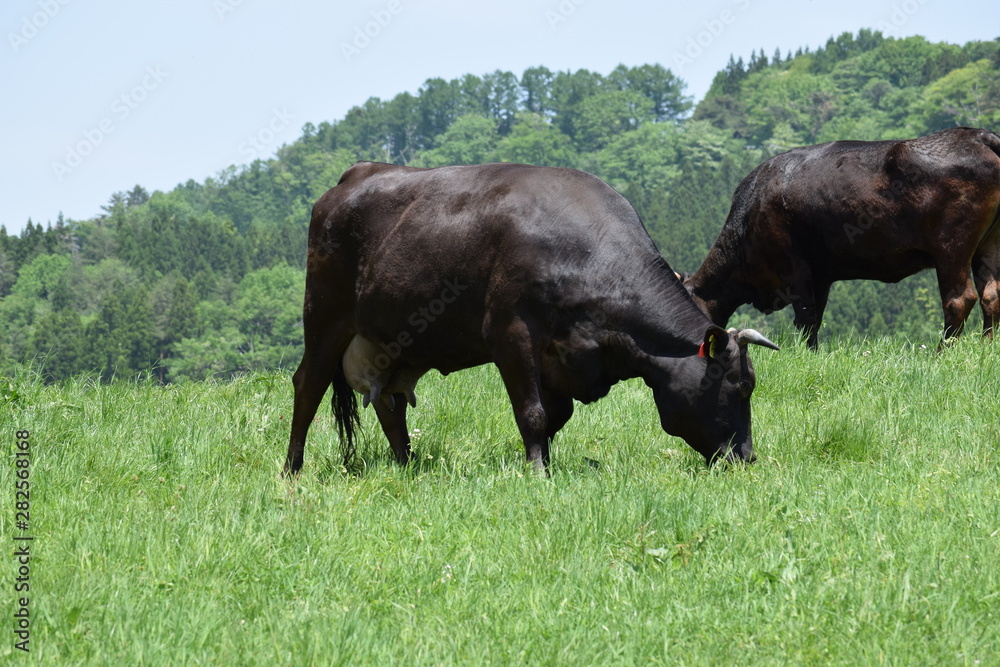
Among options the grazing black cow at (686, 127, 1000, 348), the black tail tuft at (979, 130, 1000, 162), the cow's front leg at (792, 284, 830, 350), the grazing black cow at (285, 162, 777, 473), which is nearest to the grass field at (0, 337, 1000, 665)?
the grazing black cow at (285, 162, 777, 473)

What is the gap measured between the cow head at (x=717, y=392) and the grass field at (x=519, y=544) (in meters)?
0.20

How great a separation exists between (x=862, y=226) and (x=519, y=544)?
628cm

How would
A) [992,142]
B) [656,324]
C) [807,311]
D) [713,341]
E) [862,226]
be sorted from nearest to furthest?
1. [713,341]
2. [656,324]
3. [992,142]
4. [862,226]
5. [807,311]

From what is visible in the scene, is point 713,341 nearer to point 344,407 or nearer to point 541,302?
point 541,302

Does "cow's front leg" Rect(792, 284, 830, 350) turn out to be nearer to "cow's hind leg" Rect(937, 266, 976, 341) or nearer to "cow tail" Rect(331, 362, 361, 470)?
"cow's hind leg" Rect(937, 266, 976, 341)

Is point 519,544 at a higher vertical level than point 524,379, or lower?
lower

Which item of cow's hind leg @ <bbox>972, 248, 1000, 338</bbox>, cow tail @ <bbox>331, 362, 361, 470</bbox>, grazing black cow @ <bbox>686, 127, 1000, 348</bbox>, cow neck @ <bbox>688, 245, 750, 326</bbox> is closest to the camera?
cow tail @ <bbox>331, 362, 361, 470</bbox>

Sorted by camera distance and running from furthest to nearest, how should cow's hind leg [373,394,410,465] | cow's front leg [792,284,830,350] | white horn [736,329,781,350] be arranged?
cow's front leg [792,284,830,350]
cow's hind leg [373,394,410,465]
white horn [736,329,781,350]

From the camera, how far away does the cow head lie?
6055 millimetres

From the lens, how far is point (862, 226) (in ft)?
32.0

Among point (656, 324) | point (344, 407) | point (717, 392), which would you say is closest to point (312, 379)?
point (344, 407)

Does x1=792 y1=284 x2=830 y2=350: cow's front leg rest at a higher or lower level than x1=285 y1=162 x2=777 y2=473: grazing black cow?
lower

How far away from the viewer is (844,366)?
329 inches

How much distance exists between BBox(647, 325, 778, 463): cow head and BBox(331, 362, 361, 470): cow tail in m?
2.18
